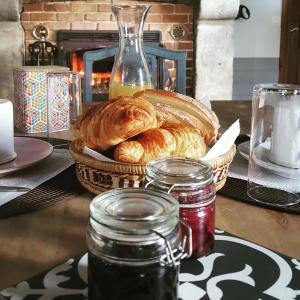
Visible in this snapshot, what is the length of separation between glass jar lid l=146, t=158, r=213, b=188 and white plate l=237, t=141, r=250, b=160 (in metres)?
0.40

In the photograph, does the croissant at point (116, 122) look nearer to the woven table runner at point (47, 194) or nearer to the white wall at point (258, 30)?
the woven table runner at point (47, 194)

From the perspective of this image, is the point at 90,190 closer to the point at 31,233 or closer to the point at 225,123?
the point at 31,233

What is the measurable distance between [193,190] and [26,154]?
48 centimetres

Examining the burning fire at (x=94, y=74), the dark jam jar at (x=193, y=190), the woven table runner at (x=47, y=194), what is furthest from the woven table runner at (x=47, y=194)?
the burning fire at (x=94, y=74)

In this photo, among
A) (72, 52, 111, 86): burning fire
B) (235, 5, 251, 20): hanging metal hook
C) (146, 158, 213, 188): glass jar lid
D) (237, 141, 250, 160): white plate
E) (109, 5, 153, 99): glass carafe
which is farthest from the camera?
Answer: (235, 5, 251, 20): hanging metal hook

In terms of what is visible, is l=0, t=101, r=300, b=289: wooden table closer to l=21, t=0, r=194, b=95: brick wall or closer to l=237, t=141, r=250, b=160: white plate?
l=237, t=141, r=250, b=160: white plate

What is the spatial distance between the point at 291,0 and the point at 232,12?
5.79ft

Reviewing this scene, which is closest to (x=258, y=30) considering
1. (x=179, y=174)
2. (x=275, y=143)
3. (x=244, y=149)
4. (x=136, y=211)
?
(x=244, y=149)

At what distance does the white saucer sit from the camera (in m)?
0.87

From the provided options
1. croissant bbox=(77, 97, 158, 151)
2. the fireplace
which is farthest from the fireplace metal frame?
croissant bbox=(77, 97, 158, 151)

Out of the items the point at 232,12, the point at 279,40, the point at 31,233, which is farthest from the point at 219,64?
the point at 31,233

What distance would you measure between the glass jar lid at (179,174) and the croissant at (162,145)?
12cm

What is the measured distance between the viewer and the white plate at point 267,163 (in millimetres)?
865

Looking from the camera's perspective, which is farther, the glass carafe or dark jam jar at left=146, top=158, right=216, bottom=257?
the glass carafe
